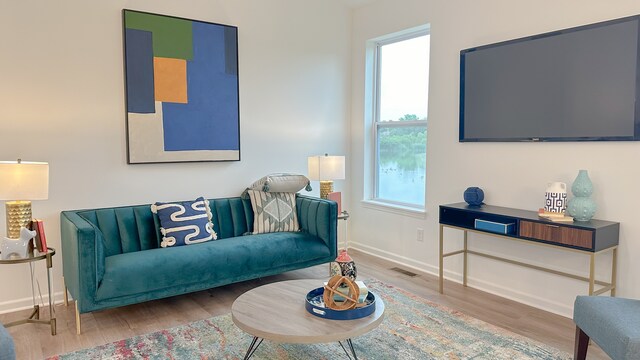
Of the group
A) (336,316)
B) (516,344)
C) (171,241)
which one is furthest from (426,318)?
(171,241)

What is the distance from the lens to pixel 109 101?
143 inches

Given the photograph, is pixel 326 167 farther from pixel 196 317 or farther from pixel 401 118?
pixel 196 317

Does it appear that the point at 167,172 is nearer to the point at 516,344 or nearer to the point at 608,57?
the point at 516,344

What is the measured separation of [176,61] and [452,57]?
2380mm

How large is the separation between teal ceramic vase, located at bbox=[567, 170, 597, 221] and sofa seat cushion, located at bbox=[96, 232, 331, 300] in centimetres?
190

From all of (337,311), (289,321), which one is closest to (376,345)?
(337,311)

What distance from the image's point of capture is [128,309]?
3.38 meters

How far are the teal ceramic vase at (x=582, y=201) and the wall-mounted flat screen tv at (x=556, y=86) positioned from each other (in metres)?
0.30

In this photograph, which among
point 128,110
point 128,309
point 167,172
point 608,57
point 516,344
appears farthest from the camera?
point 167,172

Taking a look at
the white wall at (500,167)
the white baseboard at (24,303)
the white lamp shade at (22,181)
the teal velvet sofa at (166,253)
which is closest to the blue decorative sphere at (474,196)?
the white wall at (500,167)

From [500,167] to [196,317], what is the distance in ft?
8.52

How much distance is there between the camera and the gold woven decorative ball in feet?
7.48

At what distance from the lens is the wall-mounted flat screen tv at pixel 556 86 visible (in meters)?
2.91

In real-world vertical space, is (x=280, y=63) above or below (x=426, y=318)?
above
